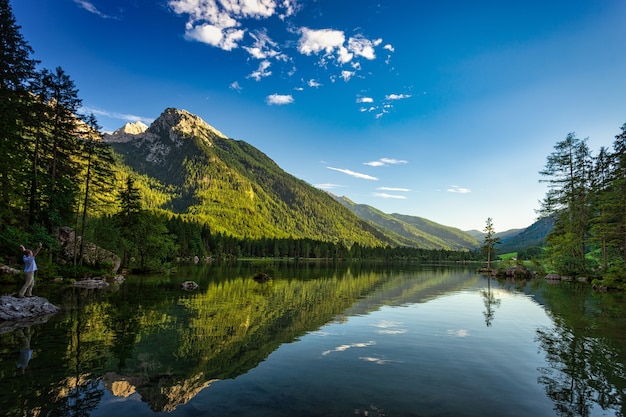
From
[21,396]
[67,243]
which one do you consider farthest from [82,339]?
[67,243]

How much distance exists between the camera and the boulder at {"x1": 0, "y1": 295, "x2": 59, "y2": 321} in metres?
21.4

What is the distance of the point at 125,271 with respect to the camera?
66125 mm

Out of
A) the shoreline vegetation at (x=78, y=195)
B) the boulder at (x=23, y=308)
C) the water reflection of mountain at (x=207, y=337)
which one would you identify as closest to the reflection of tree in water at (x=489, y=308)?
the water reflection of mountain at (x=207, y=337)

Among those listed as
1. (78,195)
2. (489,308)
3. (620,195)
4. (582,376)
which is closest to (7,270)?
(78,195)

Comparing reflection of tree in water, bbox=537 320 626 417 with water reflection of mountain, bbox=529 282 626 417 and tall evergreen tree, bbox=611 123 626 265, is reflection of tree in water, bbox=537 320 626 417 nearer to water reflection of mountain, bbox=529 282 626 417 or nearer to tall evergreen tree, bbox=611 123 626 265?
→ water reflection of mountain, bbox=529 282 626 417

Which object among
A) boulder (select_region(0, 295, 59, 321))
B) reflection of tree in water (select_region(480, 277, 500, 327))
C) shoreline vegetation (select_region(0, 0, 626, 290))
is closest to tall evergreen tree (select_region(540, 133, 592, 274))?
shoreline vegetation (select_region(0, 0, 626, 290))

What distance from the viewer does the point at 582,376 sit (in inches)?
520

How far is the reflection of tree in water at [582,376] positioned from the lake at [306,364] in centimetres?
6

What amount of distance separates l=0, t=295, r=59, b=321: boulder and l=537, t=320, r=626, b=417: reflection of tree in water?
28.3 meters

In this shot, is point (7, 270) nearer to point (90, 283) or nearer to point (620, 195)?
point (90, 283)

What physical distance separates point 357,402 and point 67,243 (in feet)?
179

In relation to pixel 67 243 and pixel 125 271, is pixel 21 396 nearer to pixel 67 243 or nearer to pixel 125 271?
pixel 67 243

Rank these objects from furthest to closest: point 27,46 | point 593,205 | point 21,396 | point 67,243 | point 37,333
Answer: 1. point 593,205
2. point 67,243
3. point 27,46
4. point 37,333
5. point 21,396

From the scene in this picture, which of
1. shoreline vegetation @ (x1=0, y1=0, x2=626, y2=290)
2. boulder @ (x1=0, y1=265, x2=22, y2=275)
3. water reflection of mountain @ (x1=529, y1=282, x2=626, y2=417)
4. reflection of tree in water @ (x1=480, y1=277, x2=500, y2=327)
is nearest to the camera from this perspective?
water reflection of mountain @ (x1=529, y1=282, x2=626, y2=417)
